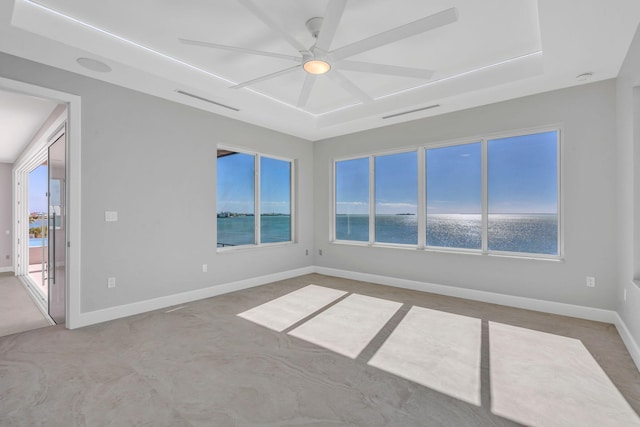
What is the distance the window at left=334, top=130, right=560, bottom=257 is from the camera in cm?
396

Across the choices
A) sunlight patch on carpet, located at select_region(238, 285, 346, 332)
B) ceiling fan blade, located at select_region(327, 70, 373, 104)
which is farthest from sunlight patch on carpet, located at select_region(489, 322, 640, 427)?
ceiling fan blade, located at select_region(327, 70, 373, 104)

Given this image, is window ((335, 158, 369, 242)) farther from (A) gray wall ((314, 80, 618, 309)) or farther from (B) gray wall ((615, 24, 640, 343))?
(B) gray wall ((615, 24, 640, 343))

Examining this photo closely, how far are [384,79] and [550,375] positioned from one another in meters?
3.57

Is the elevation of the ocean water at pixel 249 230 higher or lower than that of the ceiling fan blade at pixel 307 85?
lower

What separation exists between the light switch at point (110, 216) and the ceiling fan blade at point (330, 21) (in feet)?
9.78

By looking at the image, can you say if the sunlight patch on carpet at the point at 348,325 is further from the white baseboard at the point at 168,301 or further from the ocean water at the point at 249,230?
the ocean water at the point at 249,230

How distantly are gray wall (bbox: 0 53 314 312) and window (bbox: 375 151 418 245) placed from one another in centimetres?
249

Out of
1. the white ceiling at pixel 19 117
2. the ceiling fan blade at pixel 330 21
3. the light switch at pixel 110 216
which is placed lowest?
the light switch at pixel 110 216

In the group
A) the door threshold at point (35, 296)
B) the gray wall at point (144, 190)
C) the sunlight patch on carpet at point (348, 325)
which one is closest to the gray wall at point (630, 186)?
the sunlight patch on carpet at point (348, 325)

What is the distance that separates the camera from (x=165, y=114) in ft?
13.1

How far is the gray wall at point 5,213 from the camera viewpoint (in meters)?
6.92

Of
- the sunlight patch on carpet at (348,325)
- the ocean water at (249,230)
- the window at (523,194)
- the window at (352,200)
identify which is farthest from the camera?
the window at (352,200)

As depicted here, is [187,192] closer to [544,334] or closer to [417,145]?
[417,145]

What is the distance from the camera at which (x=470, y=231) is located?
14.8 ft
